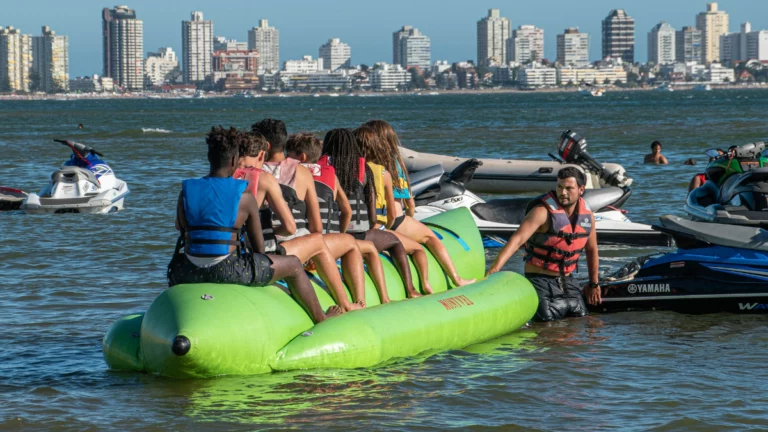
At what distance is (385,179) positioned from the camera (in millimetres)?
7211

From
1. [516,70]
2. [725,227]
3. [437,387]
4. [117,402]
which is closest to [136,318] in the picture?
[117,402]

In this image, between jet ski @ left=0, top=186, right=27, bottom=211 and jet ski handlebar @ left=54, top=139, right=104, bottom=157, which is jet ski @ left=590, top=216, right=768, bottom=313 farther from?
jet ski @ left=0, top=186, right=27, bottom=211

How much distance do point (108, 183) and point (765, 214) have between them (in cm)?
936

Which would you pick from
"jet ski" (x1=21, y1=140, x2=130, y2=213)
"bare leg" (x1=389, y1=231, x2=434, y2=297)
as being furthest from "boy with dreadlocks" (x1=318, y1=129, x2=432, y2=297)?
"jet ski" (x1=21, y1=140, x2=130, y2=213)

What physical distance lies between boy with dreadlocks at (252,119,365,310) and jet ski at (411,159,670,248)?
14.8 feet

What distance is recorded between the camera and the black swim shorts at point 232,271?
594 centimetres

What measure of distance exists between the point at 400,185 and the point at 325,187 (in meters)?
0.90

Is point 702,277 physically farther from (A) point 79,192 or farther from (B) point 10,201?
(B) point 10,201

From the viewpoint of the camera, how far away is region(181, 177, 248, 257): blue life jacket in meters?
5.83

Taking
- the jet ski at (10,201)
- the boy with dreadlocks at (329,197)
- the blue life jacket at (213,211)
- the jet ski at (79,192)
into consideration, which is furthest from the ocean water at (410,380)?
the jet ski at (10,201)

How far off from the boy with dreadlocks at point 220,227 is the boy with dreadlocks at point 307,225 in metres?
0.34

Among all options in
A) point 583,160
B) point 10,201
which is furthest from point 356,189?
point 10,201

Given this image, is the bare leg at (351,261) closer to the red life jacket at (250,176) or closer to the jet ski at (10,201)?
the red life jacket at (250,176)

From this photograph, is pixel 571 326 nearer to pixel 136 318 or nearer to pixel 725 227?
pixel 725 227
